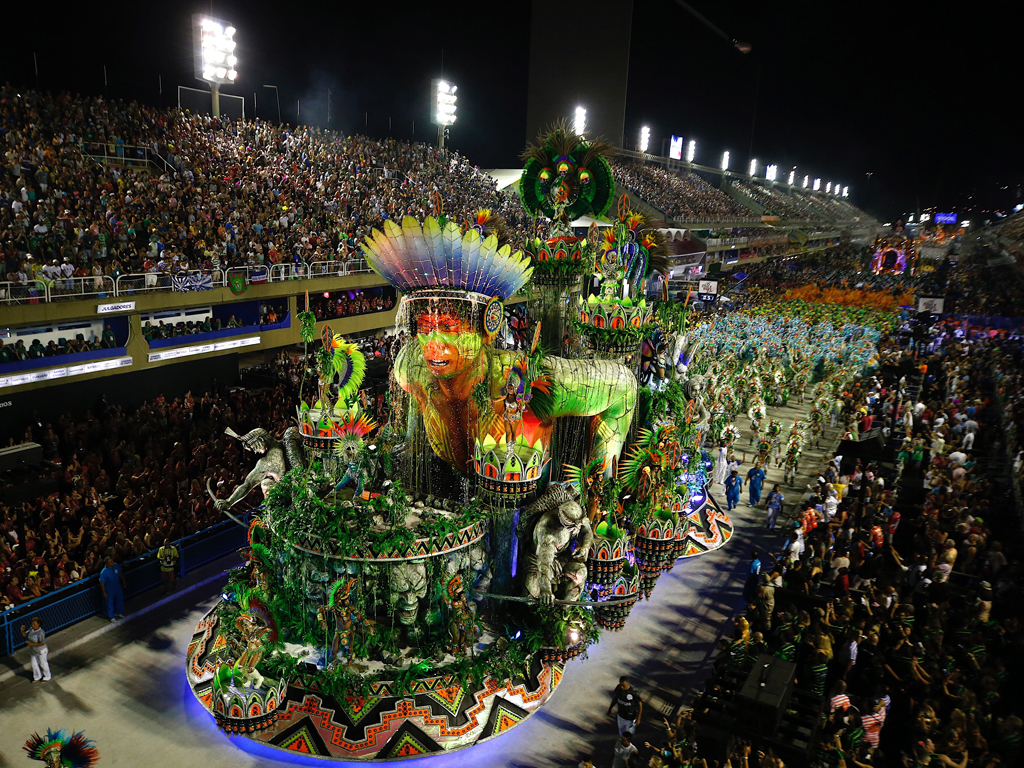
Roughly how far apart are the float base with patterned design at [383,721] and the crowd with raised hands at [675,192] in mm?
40040

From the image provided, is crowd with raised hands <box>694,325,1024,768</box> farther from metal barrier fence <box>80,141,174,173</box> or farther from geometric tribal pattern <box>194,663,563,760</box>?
metal barrier fence <box>80,141,174,173</box>

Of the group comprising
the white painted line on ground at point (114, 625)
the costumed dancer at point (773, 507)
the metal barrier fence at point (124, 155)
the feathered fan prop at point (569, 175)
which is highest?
the metal barrier fence at point (124, 155)

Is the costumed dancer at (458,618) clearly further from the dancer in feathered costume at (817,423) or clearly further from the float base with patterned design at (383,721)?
the dancer in feathered costume at (817,423)

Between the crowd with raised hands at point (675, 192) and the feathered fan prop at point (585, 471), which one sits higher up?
the crowd with raised hands at point (675, 192)

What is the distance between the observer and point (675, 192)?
5500 cm

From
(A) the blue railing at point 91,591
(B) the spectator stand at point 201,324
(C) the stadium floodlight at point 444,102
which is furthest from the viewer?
(C) the stadium floodlight at point 444,102

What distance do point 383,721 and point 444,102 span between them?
34944mm

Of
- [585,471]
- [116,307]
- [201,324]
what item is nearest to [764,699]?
[585,471]

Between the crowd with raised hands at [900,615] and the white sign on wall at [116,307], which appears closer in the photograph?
the crowd with raised hands at [900,615]

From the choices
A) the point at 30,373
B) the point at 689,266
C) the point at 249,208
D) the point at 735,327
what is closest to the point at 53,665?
the point at 30,373

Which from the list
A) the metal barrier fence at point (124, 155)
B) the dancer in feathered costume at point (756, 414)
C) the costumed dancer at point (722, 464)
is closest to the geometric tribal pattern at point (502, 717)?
the costumed dancer at point (722, 464)

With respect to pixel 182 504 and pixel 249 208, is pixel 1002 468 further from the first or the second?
pixel 249 208

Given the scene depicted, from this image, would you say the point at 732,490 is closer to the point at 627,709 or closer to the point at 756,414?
the point at 756,414

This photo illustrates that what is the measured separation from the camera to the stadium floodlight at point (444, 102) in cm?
3769
